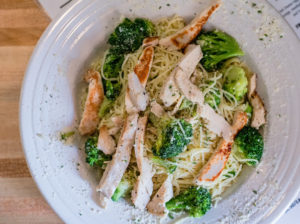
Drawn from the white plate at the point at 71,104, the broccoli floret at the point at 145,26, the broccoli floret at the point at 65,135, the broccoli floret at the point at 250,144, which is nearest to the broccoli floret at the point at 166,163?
the white plate at the point at 71,104

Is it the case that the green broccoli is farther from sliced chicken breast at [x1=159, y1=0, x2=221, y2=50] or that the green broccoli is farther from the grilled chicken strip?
the grilled chicken strip

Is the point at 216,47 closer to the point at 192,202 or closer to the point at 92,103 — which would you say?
the point at 92,103

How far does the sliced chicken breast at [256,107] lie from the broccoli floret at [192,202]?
75 centimetres

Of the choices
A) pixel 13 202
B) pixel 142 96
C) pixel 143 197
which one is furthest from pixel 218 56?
pixel 13 202

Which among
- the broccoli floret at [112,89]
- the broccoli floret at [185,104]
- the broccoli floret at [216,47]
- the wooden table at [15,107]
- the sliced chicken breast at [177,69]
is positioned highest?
the broccoli floret at [216,47]

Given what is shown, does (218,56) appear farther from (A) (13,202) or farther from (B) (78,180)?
(A) (13,202)

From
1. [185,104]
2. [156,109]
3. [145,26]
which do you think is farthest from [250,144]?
[145,26]

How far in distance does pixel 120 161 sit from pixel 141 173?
22cm

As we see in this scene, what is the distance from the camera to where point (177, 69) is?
2.74m

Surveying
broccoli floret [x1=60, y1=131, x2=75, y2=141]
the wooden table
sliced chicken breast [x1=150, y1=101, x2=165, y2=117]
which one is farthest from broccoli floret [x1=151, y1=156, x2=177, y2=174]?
the wooden table

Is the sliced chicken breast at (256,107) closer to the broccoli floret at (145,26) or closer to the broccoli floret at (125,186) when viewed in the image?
the broccoli floret at (145,26)

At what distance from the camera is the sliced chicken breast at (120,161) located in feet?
9.17

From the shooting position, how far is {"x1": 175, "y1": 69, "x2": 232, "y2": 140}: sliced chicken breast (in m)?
2.71

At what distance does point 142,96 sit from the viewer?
8.98 ft
